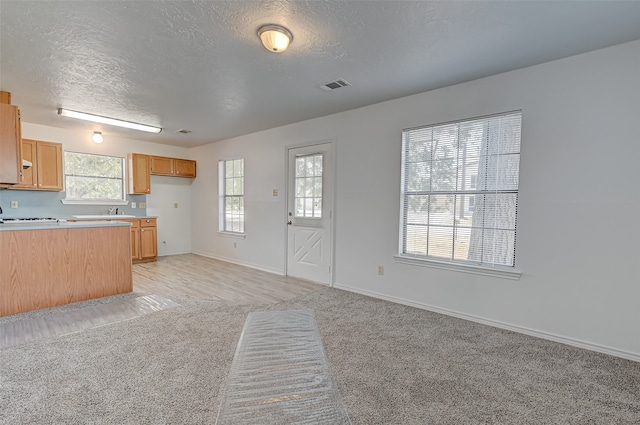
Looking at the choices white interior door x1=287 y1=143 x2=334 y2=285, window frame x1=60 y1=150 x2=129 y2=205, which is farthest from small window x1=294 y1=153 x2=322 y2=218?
window frame x1=60 y1=150 x2=129 y2=205

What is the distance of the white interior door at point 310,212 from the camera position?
4.40 meters

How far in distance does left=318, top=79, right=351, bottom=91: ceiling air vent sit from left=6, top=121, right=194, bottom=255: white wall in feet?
15.8

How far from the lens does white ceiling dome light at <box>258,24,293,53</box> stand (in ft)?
7.00

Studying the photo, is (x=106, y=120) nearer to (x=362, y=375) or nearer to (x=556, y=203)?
(x=362, y=375)

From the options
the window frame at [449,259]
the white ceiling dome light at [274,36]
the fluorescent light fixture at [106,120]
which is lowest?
the window frame at [449,259]

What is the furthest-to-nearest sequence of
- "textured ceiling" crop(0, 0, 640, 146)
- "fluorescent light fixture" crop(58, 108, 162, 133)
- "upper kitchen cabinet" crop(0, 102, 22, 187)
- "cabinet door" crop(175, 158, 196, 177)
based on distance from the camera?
"cabinet door" crop(175, 158, 196, 177) < "fluorescent light fixture" crop(58, 108, 162, 133) < "upper kitchen cabinet" crop(0, 102, 22, 187) < "textured ceiling" crop(0, 0, 640, 146)

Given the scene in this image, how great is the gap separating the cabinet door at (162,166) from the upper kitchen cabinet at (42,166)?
148 centimetres

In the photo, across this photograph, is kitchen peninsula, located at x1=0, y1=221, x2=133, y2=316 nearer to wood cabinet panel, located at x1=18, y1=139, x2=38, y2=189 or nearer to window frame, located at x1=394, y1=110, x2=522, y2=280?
wood cabinet panel, located at x1=18, y1=139, x2=38, y2=189

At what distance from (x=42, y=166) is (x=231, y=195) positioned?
3102 millimetres

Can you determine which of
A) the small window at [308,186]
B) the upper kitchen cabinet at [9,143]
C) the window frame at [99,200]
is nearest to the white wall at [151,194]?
the window frame at [99,200]

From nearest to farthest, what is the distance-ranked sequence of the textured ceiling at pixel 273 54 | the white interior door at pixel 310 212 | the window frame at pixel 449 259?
the textured ceiling at pixel 273 54 < the window frame at pixel 449 259 < the white interior door at pixel 310 212

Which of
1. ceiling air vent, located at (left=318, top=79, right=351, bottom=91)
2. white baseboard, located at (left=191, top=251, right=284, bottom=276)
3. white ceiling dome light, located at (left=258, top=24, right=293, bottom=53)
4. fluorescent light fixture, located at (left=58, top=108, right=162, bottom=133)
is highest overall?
ceiling air vent, located at (left=318, top=79, right=351, bottom=91)

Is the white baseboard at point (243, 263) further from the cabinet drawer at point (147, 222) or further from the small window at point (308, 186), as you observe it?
the cabinet drawer at point (147, 222)

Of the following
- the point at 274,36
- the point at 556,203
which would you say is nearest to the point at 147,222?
the point at 274,36
